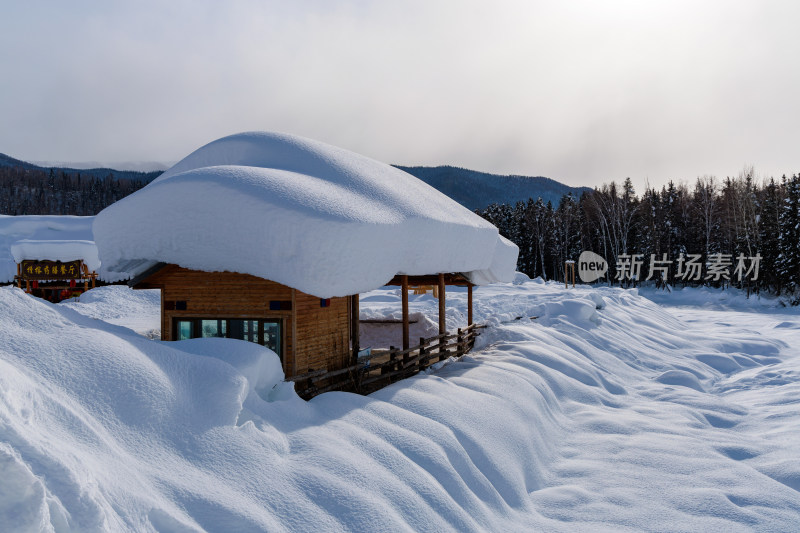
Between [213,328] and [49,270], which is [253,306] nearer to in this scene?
[213,328]

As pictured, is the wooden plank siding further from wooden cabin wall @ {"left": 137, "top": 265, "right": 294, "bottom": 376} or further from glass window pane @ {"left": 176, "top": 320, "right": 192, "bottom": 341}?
glass window pane @ {"left": 176, "top": 320, "right": 192, "bottom": 341}

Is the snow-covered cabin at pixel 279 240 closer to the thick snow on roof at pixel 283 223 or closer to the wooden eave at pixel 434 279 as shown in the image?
the thick snow on roof at pixel 283 223

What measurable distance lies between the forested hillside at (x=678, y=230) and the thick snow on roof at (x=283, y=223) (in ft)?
138

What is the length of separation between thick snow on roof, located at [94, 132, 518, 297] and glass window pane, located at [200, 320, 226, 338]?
2011 mm

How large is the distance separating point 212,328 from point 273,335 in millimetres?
1485

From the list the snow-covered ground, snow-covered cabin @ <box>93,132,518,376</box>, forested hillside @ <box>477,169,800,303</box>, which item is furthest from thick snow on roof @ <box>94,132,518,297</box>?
forested hillside @ <box>477,169,800,303</box>

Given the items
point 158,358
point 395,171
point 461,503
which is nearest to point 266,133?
point 395,171

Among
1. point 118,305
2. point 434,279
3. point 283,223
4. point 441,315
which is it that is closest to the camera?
point 283,223

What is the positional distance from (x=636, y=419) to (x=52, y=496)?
36.7 feet

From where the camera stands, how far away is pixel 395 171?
15047 mm

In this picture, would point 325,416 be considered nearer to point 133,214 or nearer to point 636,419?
point 133,214

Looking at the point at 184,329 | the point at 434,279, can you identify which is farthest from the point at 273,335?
the point at 434,279

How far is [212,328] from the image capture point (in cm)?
1162

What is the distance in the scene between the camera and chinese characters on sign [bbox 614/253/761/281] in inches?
1893
